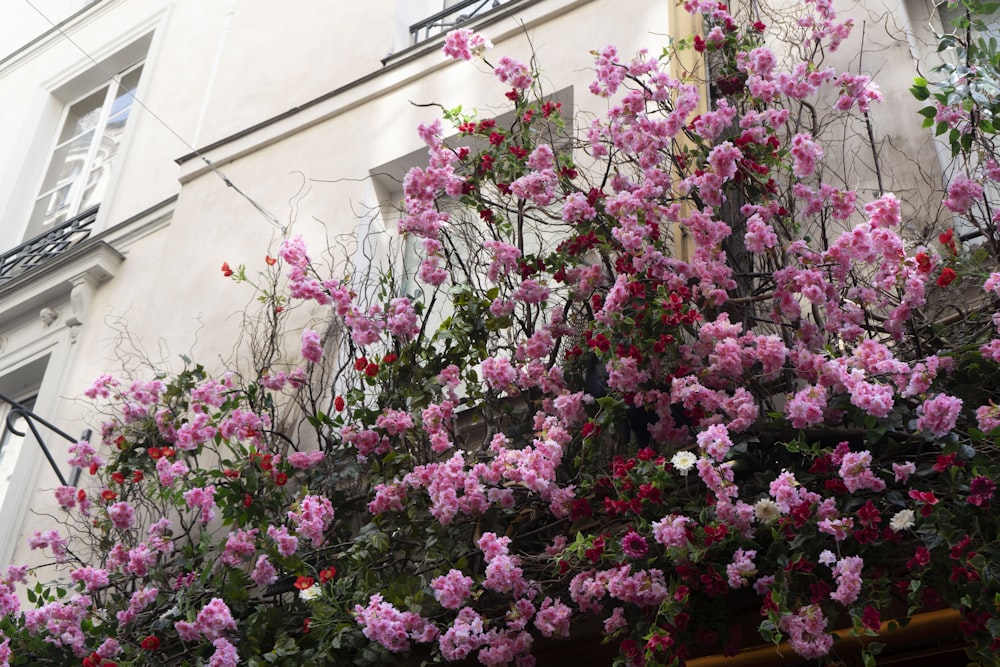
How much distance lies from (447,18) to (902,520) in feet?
17.9

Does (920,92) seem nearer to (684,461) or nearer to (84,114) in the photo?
(684,461)

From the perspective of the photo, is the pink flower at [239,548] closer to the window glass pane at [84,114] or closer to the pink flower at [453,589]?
the pink flower at [453,589]

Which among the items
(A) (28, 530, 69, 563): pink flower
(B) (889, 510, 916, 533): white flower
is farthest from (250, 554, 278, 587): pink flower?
(B) (889, 510, 916, 533): white flower

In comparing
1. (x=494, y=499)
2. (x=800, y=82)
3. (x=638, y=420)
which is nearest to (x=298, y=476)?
(x=494, y=499)

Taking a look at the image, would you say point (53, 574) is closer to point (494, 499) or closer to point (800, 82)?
point (494, 499)

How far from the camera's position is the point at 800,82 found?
502cm

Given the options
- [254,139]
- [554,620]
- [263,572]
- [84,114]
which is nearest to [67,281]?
[254,139]

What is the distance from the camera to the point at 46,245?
960 centimetres

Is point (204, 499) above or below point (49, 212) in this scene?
below

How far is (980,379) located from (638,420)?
1303mm

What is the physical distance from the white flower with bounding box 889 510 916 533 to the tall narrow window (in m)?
7.79

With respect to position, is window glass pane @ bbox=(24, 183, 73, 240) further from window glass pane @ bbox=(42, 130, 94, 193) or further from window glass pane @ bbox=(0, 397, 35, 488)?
window glass pane @ bbox=(0, 397, 35, 488)

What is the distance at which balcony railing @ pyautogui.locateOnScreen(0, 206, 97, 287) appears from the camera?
9.54 metres

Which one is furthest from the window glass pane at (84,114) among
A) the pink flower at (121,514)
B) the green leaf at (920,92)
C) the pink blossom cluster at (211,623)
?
the green leaf at (920,92)
